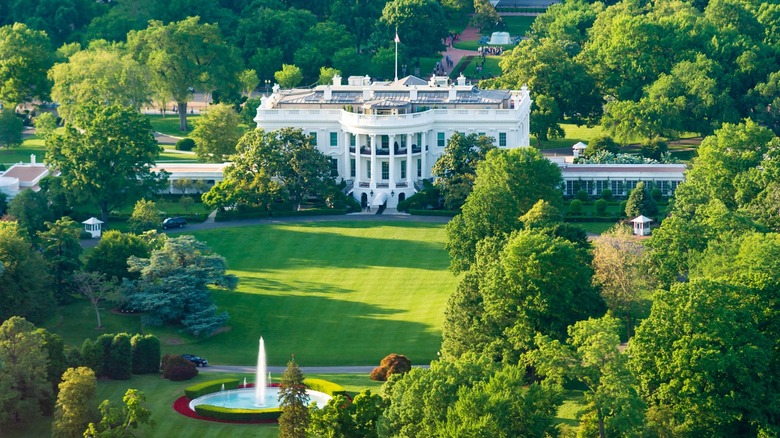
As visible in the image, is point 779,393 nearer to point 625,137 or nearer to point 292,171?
point 292,171

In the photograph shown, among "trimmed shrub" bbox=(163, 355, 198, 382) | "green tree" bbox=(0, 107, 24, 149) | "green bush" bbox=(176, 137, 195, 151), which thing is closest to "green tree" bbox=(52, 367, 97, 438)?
"trimmed shrub" bbox=(163, 355, 198, 382)

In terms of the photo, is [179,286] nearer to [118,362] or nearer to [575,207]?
[118,362]

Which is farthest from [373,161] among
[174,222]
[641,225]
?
[641,225]

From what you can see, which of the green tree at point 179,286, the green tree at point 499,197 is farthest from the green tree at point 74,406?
the green tree at point 499,197

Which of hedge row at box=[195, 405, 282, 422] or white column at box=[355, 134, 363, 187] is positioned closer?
hedge row at box=[195, 405, 282, 422]

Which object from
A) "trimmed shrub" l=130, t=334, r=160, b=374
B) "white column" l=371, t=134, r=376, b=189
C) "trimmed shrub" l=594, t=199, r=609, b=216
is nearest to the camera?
"trimmed shrub" l=130, t=334, r=160, b=374

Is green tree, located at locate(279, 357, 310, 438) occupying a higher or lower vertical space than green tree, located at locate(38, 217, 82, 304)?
lower

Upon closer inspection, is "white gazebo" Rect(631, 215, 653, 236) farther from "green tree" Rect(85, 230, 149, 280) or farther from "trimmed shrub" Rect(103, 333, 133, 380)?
"trimmed shrub" Rect(103, 333, 133, 380)
